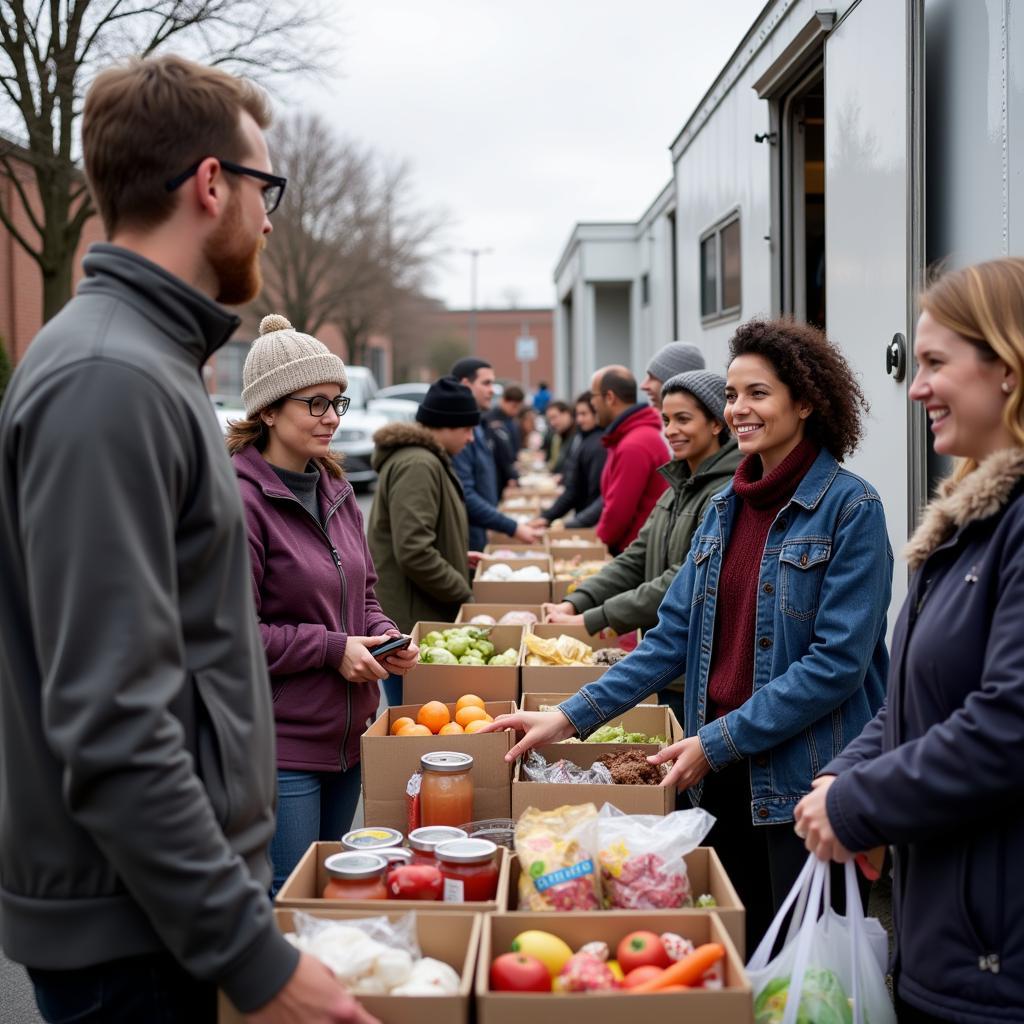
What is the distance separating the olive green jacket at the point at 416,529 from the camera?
5.43 m

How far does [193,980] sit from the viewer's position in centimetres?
176

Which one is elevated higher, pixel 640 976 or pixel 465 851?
pixel 465 851

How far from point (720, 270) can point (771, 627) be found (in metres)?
4.67

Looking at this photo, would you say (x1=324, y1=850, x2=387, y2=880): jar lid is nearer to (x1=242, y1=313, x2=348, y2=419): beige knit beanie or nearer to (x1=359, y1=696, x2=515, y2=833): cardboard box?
(x1=359, y1=696, x2=515, y2=833): cardboard box

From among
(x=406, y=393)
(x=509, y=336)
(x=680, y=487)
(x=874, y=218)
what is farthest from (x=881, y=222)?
(x=509, y=336)

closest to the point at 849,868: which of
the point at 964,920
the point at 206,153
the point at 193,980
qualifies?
the point at 964,920

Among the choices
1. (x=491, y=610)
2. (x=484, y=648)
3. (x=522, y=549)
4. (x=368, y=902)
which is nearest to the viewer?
(x=368, y=902)

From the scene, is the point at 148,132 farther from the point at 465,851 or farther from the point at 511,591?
the point at 511,591

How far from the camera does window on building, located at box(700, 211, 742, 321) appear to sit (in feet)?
22.2

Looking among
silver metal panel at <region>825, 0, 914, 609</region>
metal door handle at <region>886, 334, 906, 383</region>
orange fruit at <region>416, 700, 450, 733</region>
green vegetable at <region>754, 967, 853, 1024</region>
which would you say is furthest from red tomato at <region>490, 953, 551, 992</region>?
metal door handle at <region>886, 334, 906, 383</region>

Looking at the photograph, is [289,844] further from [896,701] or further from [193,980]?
[896,701]

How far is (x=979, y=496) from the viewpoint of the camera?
6.51ft

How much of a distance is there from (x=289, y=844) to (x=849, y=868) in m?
1.68

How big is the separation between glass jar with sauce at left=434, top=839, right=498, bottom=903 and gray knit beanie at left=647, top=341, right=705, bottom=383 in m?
4.04
